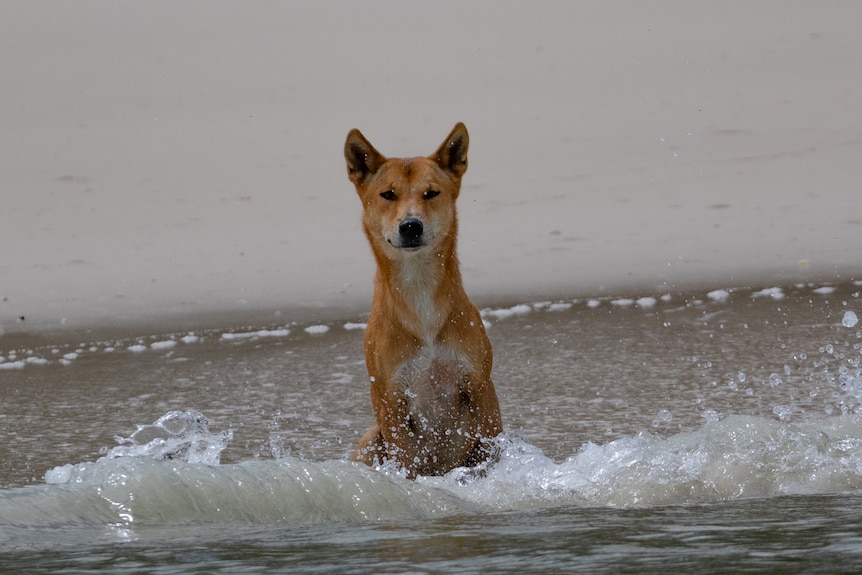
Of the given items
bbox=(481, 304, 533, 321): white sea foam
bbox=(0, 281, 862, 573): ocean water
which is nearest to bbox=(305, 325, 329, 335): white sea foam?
bbox=(0, 281, 862, 573): ocean water

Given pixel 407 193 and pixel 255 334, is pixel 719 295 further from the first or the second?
pixel 407 193

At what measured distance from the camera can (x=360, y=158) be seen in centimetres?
563

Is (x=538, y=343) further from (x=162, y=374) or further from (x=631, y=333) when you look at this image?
(x=162, y=374)

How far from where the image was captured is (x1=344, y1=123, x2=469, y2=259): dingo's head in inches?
208

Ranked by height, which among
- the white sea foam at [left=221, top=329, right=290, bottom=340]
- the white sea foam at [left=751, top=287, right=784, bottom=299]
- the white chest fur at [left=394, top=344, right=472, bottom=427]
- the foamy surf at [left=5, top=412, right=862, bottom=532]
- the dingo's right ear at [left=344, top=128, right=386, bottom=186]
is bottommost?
the foamy surf at [left=5, top=412, right=862, bottom=532]

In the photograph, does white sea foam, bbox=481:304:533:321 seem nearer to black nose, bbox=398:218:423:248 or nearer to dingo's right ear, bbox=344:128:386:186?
dingo's right ear, bbox=344:128:386:186

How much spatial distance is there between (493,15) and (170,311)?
545 centimetres

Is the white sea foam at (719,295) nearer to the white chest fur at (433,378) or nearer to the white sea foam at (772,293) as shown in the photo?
the white sea foam at (772,293)

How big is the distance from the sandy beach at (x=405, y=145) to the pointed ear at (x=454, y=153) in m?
2.68

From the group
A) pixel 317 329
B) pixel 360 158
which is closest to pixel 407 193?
pixel 360 158

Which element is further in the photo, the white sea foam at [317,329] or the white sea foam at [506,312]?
the white sea foam at [506,312]

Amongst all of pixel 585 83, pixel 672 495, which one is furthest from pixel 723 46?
pixel 672 495

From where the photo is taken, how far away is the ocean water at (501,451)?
353 centimetres

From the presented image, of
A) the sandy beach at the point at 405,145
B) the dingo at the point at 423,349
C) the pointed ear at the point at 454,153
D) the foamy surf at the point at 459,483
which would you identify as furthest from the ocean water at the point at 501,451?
the pointed ear at the point at 454,153
